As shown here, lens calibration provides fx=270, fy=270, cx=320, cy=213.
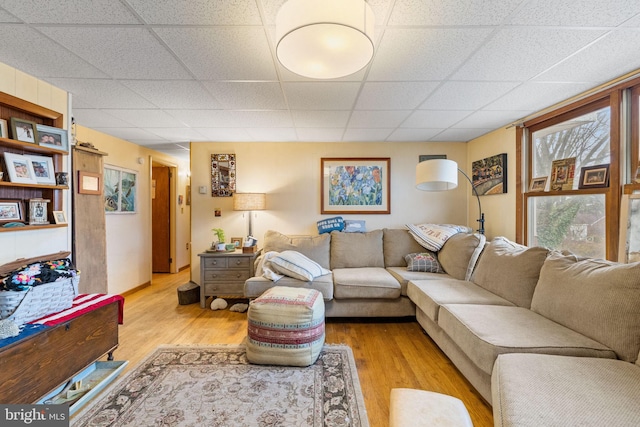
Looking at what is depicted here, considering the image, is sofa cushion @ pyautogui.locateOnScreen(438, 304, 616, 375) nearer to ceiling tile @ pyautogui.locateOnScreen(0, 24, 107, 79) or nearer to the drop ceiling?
the drop ceiling

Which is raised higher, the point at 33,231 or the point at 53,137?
the point at 53,137

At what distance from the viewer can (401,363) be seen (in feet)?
7.10

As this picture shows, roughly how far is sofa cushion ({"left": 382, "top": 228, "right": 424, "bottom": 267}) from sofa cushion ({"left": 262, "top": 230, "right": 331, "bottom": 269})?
2.51 ft

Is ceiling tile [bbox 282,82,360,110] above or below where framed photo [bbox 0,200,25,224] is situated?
above

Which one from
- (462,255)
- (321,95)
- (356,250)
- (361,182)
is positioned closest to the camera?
(321,95)

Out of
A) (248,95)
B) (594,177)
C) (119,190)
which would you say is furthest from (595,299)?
(119,190)

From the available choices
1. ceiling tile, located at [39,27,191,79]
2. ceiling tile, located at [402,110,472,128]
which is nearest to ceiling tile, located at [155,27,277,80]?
ceiling tile, located at [39,27,191,79]

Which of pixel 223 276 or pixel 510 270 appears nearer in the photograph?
pixel 510 270

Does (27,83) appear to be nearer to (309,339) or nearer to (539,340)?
(309,339)

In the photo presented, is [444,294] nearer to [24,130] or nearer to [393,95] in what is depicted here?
[393,95]

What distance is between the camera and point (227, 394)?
1.79 m

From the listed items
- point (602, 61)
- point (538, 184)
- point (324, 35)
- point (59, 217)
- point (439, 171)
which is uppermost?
point (602, 61)

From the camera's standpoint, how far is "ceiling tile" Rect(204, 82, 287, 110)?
2143 mm

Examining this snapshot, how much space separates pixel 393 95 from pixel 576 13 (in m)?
1.17
